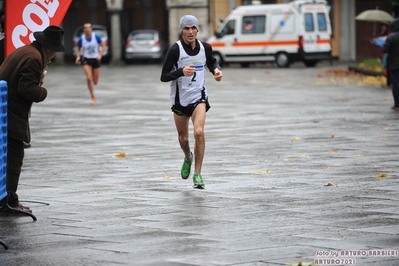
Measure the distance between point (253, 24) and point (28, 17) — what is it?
107ft

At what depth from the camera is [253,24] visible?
137 feet

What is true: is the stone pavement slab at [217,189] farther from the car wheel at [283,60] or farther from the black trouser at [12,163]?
the car wheel at [283,60]

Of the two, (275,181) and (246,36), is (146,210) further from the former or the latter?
(246,36)

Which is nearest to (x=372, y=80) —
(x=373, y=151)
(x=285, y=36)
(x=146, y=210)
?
(x=285, y=36)

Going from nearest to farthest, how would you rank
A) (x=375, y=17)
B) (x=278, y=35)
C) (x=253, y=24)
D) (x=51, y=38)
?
(x=51, y=38) < (x=375, y=17) < (x=278, y=35) < (x=253, y=24)

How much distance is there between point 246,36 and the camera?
41906 millimetres

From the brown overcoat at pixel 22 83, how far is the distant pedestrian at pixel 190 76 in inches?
74.2

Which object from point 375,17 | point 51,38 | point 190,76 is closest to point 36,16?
point 51,38

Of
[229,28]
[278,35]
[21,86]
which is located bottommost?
[278,35]

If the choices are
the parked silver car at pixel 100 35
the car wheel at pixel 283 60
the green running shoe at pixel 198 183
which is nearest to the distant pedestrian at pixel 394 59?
the green running shoe at pixel 198 183

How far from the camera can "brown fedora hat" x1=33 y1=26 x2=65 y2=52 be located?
9055 mm

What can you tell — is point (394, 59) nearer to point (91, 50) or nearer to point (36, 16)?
point (91, 50)

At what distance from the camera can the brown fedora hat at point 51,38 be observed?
905 centimetres

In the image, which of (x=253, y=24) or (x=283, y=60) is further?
(x=253, y=24)
